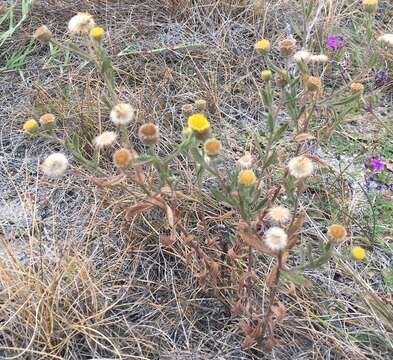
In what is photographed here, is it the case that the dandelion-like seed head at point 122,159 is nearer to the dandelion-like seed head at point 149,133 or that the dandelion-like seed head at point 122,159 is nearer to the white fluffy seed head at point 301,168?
the dandelion-like seed head at point 149,133

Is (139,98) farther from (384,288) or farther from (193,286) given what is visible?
(384,288)

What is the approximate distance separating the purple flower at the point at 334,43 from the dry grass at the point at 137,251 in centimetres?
9

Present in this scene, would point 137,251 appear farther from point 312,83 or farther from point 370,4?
point 370,4

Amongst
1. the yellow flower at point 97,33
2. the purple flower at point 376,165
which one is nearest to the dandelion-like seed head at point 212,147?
the yellow flower at point 97,33

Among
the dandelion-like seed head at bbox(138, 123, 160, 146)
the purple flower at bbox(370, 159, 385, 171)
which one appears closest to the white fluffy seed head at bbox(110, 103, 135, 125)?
the dandelion-like seed head at bbox(138, 123, 160, 146)

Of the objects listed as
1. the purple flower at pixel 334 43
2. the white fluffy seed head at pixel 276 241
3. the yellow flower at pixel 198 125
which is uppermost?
the yellow flower at pixel 198 125

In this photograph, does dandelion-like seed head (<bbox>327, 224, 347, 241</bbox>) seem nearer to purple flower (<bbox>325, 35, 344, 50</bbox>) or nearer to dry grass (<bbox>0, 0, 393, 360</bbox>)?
dry grass (<bbox>0, 0, 393, 360</bbox>)

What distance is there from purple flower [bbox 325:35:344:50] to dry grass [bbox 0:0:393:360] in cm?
9

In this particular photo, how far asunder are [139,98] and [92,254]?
718mm

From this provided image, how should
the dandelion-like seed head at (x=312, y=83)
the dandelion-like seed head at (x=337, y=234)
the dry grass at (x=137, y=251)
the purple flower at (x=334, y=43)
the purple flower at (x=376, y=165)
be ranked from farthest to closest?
the purple flower at (x=334, y=43)
the purple flower at (x=376, y=165)
the dry grass at (x=137, y=251)
the dandelion-like seed head at (x=312, y=83)
the dandelion-like seed head at (x=337, y=234)

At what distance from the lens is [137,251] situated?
1577mm

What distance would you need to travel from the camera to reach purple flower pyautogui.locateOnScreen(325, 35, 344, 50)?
226 centimetres

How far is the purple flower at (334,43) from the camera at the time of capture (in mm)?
2258

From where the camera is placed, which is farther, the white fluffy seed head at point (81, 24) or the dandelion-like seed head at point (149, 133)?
the white fluffy seed head at point (81, 24)
